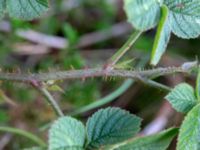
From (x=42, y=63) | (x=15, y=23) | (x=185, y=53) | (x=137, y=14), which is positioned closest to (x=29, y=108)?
(x=42, y=63)

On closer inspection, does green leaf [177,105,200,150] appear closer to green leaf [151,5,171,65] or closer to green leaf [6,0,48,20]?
green leaf [151,5,171,65]

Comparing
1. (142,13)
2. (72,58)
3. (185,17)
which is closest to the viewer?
(142,13)

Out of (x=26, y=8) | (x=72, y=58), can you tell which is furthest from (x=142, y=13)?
(x=72, y=58)

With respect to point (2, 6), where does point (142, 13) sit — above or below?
below

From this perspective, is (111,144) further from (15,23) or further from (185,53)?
(185,53)

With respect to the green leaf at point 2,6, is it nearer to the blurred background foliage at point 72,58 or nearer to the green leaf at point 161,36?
the green leaf at point 161,36

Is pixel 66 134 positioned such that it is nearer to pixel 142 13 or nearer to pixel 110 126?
pixel 110 126

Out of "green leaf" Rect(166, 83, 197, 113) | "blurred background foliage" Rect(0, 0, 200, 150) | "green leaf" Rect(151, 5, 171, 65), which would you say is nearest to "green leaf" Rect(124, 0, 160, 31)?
"green leaf" Rect(151, 5, 171, 65)
